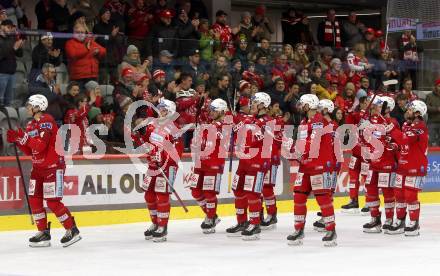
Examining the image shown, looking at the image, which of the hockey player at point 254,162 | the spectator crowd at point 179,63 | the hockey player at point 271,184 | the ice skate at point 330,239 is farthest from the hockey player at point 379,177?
the spectator crowd at point 179,63

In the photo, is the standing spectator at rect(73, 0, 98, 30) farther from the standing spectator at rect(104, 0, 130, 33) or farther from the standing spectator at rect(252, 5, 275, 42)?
the standing spectator at rect(252, 5, 275, 42)

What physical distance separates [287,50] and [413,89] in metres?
2.91

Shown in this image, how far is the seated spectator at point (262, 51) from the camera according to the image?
671 inches

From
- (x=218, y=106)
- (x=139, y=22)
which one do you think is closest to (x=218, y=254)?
(x=218, y=106)

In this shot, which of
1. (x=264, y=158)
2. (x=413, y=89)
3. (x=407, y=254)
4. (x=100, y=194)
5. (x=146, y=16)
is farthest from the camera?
(x=413, y=89)

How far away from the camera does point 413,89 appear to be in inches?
749

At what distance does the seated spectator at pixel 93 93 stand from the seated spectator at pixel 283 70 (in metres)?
3.60

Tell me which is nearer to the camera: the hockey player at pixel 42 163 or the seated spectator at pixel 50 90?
the hockey player at pixel 42 163

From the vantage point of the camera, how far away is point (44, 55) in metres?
14.2

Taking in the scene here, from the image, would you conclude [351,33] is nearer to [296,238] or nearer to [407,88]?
[407,88]

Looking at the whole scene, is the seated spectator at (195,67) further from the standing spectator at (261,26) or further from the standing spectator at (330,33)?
the standing spectator at (330,33)

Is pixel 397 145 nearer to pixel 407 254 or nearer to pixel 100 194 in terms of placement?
pixel 407 254

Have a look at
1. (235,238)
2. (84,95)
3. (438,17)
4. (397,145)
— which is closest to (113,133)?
(84,95)

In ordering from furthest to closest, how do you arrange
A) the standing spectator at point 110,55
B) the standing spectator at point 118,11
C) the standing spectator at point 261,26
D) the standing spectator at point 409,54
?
the standing spectator at point 409,54
the standing spectator at point 261,26
the standing spectator at point 118,11
the standing spectator at point 110,55
